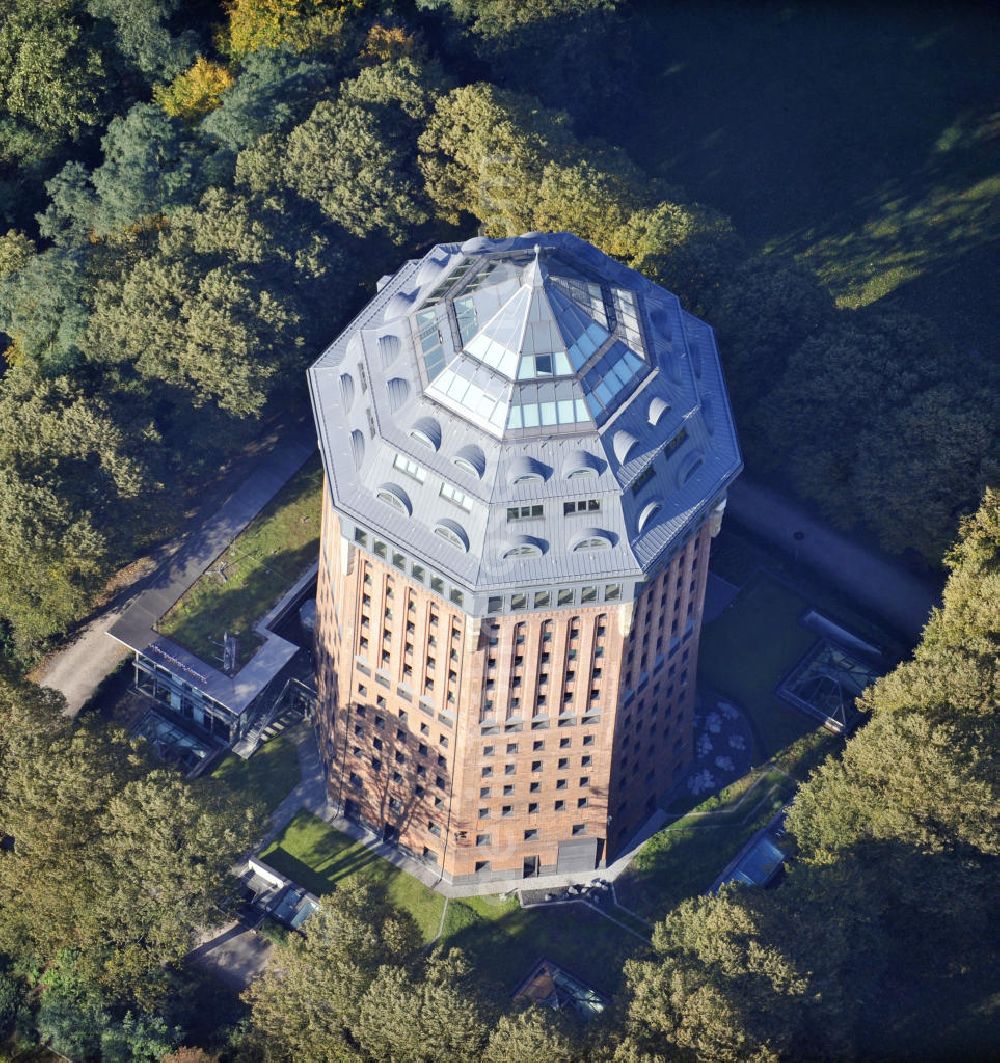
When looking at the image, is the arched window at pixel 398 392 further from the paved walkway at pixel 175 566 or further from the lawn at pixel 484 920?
the paved walkway at pixel 175 566

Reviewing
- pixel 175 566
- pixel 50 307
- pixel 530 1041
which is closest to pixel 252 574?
pixel 175 566

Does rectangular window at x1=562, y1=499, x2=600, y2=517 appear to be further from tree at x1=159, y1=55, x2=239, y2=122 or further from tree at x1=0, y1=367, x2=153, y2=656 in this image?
tree at x1=159, y1=55, x2=239, y2=122

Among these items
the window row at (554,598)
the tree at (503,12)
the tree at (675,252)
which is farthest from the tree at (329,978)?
the tree at (503,12)

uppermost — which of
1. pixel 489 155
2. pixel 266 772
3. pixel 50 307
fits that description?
pixel 489 155

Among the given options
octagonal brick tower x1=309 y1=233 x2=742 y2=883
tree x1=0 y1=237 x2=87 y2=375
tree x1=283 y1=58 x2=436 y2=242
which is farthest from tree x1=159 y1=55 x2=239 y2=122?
octagonal brick tower x1=309 y1=233 x2=742 y2=883

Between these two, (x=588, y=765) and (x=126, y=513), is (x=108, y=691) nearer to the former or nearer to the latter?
(x=126, y=513)

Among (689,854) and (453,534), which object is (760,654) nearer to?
(689,854)
